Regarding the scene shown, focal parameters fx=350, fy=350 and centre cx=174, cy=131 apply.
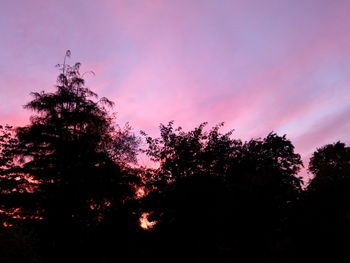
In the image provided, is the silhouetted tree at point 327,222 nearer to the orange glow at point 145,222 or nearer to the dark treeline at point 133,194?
the dark treeline at point 133,194

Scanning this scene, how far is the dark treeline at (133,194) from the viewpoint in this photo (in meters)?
21.6

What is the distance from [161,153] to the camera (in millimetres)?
29641

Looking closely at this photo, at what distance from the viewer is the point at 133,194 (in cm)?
2942

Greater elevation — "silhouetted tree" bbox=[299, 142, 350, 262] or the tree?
the tree

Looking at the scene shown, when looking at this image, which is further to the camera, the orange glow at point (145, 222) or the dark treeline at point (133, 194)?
the orange glow at point (145, 222)

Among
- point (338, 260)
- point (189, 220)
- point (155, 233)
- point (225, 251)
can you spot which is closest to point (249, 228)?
point (225, 251)

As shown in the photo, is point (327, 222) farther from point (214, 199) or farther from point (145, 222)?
point (145, 222)

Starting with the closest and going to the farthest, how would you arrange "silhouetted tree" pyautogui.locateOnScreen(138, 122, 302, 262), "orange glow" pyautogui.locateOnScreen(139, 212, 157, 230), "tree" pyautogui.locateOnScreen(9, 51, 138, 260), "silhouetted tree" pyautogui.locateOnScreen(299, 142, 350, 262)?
"silhouetted tree" pyautogui.locateOnScreen(299, 142, 350, 262) → "silhouetted tree" pyautogui.locateOnScreen(138, 122, 302, 262) → "tree" pyautogui.locateOnScreen(9, 51, 138, 260) → "orange glow" pyautogui.locateOnScreen(139, 212, 157, 230)

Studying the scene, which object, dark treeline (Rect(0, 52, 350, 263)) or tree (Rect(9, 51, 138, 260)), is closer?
dark treeline (Rect(0, 52, 350, 263))

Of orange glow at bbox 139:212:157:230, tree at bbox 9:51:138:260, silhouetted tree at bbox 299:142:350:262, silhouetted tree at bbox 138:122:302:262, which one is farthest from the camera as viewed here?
orange glow at bbox 139:212:157:230

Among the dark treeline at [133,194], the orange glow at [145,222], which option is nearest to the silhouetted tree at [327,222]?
the dark treeline at [133,194]

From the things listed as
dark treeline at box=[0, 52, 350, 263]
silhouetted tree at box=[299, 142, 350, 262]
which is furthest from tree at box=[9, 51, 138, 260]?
silhouetted tree at box=[299, 142, 350, 262]

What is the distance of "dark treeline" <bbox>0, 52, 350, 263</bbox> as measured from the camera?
70.7 feet

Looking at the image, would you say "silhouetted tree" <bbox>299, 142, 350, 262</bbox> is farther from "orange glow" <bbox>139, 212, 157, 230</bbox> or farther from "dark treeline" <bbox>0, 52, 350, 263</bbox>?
"orange glow" <bbox>139, 212, 157, 230</bbox>
